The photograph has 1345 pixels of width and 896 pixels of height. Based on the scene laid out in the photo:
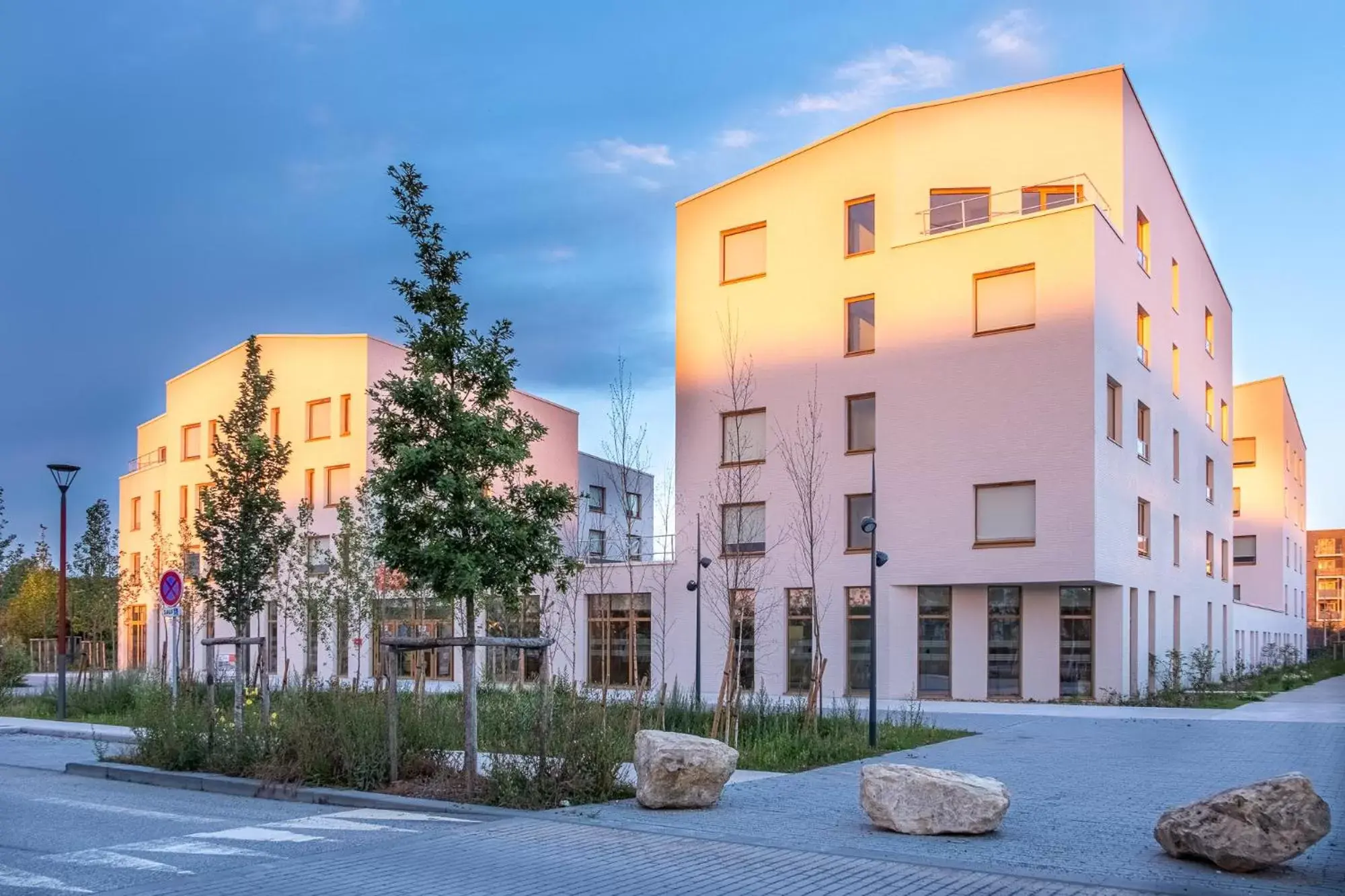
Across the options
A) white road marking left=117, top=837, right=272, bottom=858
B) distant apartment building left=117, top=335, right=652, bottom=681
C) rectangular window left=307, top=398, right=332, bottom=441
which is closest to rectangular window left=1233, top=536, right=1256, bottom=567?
distant apartment building left=117, top=335, right=652, bottom=681

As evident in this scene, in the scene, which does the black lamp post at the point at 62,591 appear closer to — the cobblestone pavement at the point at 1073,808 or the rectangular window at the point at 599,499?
the cobblestone pavement at the point at 1073,808

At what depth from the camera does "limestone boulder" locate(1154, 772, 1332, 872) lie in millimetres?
8688

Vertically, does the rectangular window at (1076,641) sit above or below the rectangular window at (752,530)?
below

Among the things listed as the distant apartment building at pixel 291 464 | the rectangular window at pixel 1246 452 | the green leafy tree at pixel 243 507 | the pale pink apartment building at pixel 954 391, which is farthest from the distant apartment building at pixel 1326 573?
the green leafy tree at pixel 243 507

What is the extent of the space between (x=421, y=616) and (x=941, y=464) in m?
13.3

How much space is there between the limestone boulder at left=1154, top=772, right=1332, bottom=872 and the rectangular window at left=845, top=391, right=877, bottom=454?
2414 centimetres

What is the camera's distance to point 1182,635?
38.2 meters

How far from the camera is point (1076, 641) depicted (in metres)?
30.4

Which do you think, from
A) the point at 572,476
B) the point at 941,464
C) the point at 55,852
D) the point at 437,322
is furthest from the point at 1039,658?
the point at 572,476

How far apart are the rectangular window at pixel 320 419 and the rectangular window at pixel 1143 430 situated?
98.5 feet

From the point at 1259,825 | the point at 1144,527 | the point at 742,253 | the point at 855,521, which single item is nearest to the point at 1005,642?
the point at 855,521

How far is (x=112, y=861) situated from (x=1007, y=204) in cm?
2856

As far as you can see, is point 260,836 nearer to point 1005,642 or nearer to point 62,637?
point 62,637

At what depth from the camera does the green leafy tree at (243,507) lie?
63.1 ft
